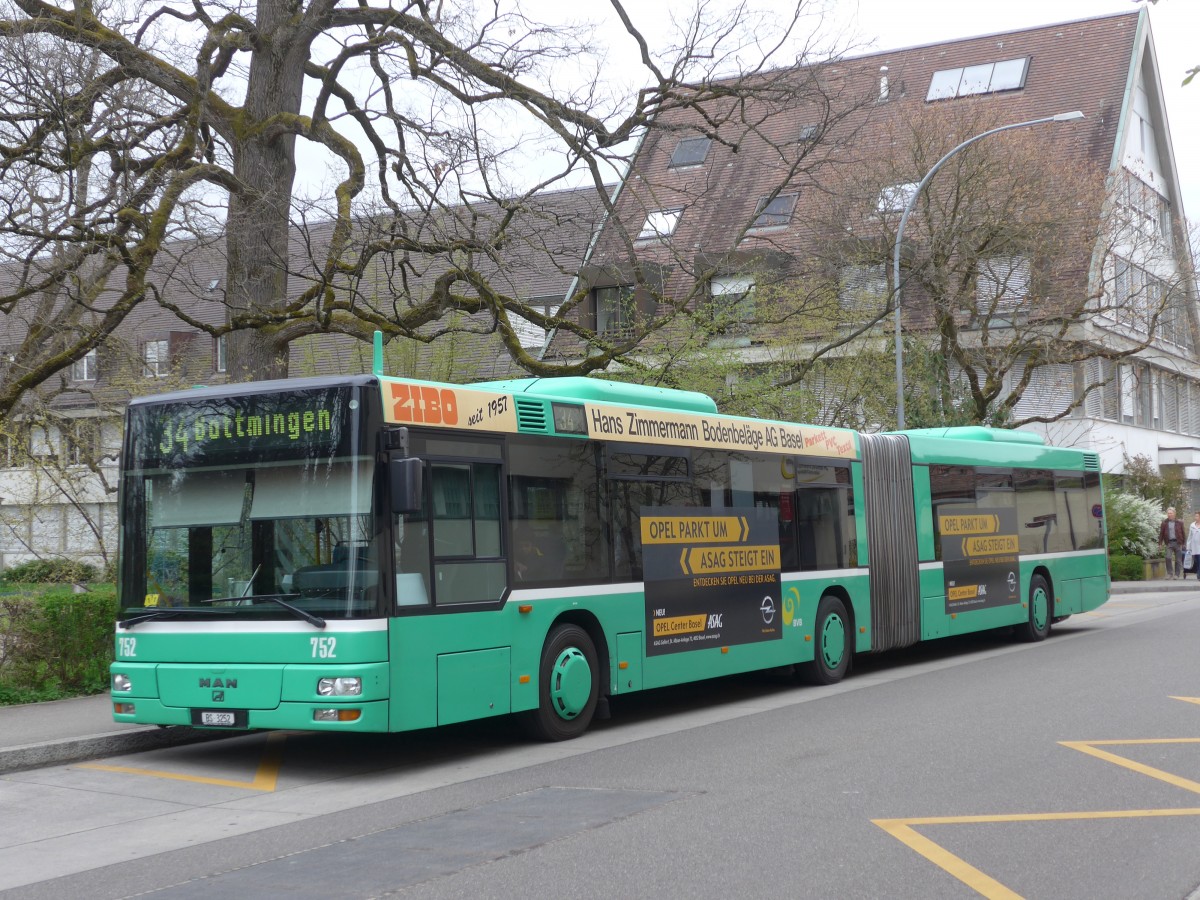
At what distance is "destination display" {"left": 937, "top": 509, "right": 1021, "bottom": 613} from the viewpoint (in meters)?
18.0

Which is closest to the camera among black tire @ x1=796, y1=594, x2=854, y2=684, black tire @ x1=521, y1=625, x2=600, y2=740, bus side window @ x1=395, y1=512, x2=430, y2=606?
bus side window @ x1=395, y1=512, x2=430, y2=606

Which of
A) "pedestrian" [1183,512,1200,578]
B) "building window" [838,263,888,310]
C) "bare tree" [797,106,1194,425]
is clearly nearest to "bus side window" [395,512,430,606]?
"bare tree" [797,106,1194,425]

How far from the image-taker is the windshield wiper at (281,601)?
9.45 meters

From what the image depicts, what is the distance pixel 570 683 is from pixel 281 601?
2.71 m

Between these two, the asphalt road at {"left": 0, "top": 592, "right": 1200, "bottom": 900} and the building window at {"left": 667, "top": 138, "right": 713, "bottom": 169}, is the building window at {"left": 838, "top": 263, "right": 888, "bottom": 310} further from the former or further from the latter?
the asphalt road at {"left": 0, "top": 592, "right": 1200, "bottom": 900}

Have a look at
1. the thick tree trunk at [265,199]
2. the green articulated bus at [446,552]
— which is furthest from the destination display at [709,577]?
the thick tree trunk at [265,199]

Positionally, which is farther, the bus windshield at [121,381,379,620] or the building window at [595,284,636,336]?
the building window at [595,284,636,336]

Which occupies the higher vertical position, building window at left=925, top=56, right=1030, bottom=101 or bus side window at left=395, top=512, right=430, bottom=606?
building window at left=925, top=56, right=1030, bottom=101

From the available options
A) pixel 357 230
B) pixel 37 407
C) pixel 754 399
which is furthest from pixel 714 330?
pixel 37 407

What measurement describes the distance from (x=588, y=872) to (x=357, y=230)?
42.2ft

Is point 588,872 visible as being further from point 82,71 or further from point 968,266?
point 968,266

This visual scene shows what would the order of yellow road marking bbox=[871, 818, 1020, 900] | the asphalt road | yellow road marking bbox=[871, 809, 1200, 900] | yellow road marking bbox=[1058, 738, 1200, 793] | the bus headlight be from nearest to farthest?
yellow road marking bbox=[871, 818, 1020, 900] → yellow road marking bbox=[871, 809, 1200, 900] → the asphalt road → yellow road marking bbox=[1058, 738, 1200, 793] → the bus headlight

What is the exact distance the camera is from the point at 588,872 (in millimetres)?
6488

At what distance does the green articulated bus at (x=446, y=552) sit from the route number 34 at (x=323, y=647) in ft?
0.05
